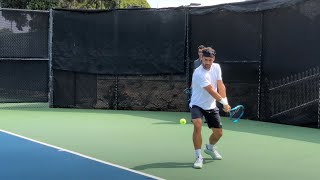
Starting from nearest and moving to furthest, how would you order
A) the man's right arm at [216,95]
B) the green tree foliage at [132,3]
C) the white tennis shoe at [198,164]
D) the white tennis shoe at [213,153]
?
the man's right arm at [216,95] < the white tennis shoe at [198,164] < the white tennis shoe at [213,153] < the green tree foliage at [132,3]

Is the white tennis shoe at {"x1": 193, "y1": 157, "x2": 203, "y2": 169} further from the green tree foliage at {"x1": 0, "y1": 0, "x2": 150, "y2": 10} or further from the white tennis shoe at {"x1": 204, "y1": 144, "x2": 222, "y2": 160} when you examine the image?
the green tree foliage at {"x1": 0, "y1": 0, "x2": 150, "y2": 10}

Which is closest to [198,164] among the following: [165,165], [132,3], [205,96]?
[165,165]

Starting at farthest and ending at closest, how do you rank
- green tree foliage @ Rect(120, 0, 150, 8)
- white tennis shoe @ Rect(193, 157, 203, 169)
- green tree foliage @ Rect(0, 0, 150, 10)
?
green tree foliage @ Rect(120, 0, 150, 8), green tree foliage @ Rect(0, 0, 150, 10), white tennis shoe @ Rect(193, 157, 203, 169)

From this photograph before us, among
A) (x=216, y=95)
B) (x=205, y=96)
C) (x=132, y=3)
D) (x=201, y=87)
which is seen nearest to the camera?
(x=216, y=95)

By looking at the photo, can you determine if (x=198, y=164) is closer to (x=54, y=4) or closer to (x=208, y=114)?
(x=208, y=114)

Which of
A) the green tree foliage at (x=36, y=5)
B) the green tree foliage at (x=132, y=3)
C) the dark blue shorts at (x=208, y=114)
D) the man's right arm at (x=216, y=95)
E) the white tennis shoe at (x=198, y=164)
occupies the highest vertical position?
the green tree foliage at (x=132, y=3)

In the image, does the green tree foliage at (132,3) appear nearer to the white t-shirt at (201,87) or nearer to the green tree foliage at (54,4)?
the green tree foliage at (54,4)

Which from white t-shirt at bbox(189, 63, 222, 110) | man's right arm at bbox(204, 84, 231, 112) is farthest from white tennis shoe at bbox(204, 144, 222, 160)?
man's right arm at bbox(204, 84, 231, 112)

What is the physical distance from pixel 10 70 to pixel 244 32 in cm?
670

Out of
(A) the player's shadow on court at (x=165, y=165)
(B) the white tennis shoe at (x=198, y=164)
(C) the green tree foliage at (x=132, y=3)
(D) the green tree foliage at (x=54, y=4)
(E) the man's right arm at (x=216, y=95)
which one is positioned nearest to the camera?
(E) the man's right arm at (x=216, y=95)

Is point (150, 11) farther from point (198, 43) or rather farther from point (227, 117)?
point (227, 117)

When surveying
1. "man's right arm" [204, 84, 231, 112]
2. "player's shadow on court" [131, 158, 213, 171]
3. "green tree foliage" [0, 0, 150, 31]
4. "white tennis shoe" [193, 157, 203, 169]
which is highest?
"green tree foliage" [0, 0, 150, 31]

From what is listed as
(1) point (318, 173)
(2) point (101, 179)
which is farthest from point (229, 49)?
(2) point (101, 179)

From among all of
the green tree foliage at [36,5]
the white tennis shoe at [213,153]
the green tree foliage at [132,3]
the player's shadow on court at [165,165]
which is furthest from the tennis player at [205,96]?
the green tree foliage at [132,3]
